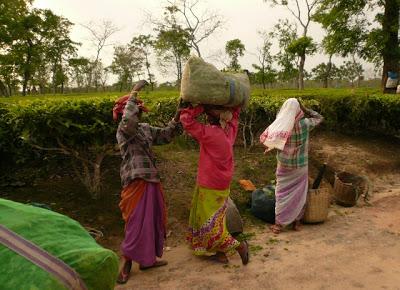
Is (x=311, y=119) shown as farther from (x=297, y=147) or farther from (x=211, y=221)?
(x=211, y=221)

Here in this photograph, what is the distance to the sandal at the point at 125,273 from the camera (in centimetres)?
430

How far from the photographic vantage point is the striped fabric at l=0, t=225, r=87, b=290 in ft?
2.78

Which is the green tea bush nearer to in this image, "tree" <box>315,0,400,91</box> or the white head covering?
the white head covering

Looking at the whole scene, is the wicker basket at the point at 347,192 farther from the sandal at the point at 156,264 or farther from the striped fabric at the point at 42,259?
the striped fabric at the point at 42,259

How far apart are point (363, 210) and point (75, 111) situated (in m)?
4.64

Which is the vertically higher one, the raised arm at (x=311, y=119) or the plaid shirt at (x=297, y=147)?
the raised arm at (x=311, y=119)

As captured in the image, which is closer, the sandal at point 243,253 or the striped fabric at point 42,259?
the striped fabric at point 42,259

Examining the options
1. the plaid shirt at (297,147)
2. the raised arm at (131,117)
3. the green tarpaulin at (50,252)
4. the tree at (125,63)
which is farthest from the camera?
the tree at (125,63)

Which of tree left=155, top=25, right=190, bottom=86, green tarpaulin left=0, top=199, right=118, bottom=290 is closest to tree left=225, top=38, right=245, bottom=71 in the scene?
tree left=155, top=25, right=190, bottom=86

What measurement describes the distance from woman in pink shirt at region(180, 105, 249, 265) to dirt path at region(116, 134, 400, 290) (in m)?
0.24

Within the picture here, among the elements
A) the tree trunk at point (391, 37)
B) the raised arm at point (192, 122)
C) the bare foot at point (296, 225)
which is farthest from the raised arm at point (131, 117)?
the tree trunk at point (391, 37)

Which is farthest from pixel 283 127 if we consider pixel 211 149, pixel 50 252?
pixel 50 252

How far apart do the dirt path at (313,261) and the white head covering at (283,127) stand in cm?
127

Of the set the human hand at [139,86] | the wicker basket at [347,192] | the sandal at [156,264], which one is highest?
the human hand at [139,86]
